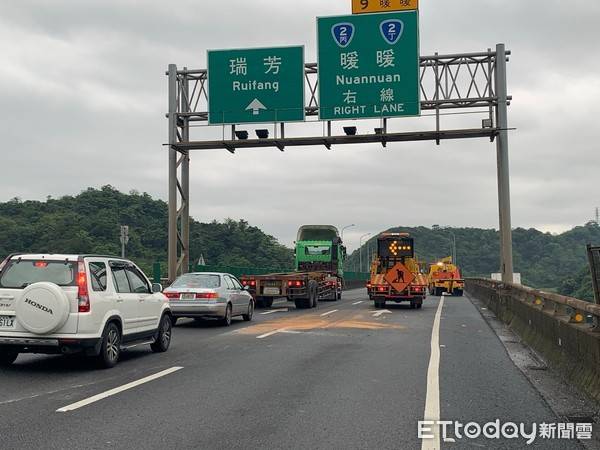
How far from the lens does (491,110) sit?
75.6ft

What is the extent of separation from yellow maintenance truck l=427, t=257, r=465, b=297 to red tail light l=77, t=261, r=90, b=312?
3552 cm

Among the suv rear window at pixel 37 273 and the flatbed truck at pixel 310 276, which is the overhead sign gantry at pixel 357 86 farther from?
the suv rear window at pixel 37 273

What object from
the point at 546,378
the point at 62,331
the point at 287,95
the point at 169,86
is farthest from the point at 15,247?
the point at 546,378

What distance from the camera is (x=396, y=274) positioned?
25.5 metres

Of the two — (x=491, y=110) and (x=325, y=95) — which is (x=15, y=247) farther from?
(x=491, y=110)

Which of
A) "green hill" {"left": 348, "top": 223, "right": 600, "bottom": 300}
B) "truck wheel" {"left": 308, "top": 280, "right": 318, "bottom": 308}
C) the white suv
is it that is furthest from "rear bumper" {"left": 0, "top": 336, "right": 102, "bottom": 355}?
"green hill" {"left": 348, "top": 223, "right": 600, "bottom": 300}

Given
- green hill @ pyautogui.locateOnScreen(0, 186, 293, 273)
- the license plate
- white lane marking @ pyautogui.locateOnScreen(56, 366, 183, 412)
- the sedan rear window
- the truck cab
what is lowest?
white lane marking @ pyautogui.locateOnScreen(56, 366, 183, 412)

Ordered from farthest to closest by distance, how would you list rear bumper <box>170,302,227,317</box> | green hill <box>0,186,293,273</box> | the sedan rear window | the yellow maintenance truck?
green hill <box>0,186,293,273</box> < the yellow maintenance truck < the sedan rear window < rear bumper <box>170,302,227,317</box>

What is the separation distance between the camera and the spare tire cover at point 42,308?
8625mm

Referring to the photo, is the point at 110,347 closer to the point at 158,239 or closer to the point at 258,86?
the point at 258,86

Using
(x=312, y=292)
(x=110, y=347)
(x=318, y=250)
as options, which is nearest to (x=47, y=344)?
(x=110, y=347)

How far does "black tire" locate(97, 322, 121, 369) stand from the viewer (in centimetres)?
927

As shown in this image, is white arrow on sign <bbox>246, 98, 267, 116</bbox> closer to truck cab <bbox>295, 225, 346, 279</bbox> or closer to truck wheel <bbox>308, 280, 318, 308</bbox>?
truck wheel <bbox>308, 280, 318, 308</bbox>

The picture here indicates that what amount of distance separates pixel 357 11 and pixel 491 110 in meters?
6.02
